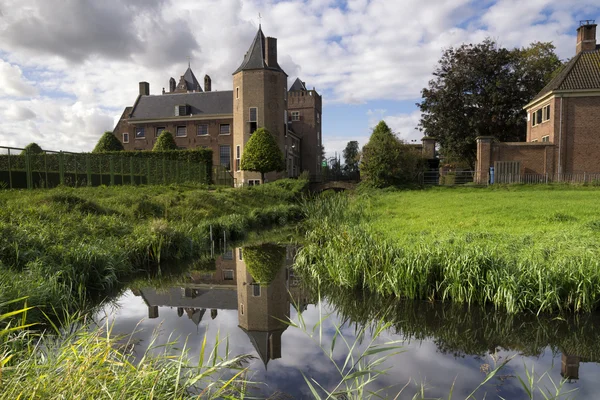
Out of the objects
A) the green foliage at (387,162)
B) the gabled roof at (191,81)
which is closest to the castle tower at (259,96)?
the green foliage at (387,162)

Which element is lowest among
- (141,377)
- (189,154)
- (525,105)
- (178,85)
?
(141,377)

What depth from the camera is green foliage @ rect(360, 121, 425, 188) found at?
24.5 metres

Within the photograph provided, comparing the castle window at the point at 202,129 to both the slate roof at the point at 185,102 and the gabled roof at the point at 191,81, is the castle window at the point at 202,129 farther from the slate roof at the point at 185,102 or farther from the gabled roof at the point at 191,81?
the gabled roof at the point at 191,81

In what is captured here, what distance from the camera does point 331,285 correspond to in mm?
7051

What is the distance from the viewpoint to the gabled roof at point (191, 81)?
1847 inches

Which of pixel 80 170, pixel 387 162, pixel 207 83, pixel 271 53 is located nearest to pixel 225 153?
pixel 271 53

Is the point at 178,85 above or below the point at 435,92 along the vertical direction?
above

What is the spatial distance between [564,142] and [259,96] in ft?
72.3

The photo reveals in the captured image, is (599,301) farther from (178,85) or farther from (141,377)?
(178,85)

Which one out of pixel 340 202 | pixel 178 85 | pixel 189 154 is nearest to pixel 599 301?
pixel 340 202

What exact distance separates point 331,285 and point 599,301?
12.4ft

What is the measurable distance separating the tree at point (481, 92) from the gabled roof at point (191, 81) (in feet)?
87.4

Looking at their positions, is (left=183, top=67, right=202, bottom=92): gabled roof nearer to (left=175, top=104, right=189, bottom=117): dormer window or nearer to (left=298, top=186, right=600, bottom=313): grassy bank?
(left=175, top=104, right=189, bottom=117): dormer window

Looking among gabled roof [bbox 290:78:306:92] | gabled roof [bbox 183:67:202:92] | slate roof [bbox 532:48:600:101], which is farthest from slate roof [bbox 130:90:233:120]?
slate roof [bbox 532:48:600:101]
